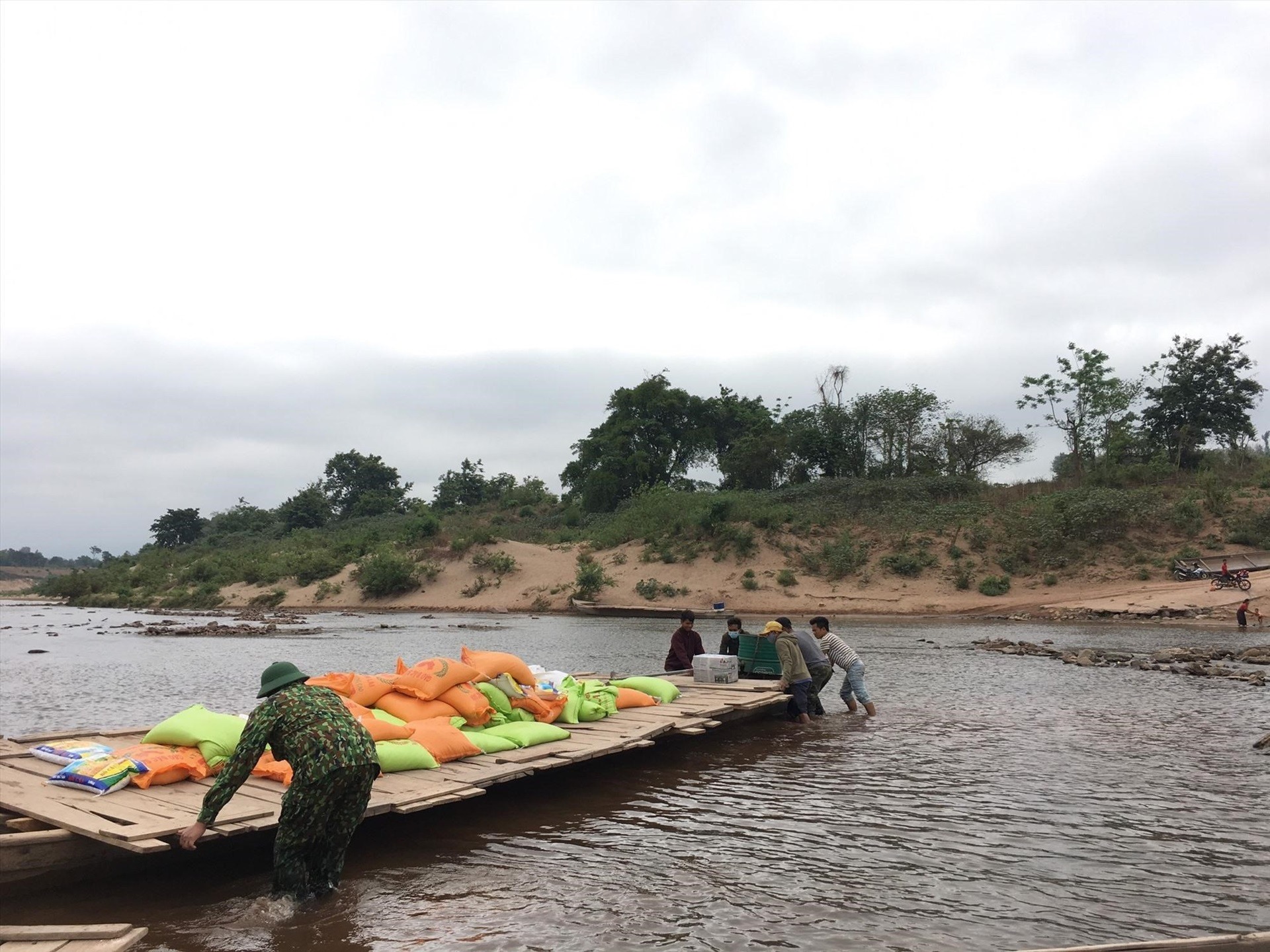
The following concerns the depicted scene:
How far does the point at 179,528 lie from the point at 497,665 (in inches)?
3985

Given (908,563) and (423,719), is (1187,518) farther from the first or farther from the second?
(423,719)

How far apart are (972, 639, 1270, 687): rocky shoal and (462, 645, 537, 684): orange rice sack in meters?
14.3

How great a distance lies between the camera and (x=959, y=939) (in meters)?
5.76

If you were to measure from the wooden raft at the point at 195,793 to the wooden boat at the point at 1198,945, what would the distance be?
4.68 metres

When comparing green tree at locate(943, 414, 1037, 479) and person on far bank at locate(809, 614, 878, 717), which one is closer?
person on far bank at locate(809, 614, 878, 717)

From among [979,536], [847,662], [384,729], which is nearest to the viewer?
[384,729]

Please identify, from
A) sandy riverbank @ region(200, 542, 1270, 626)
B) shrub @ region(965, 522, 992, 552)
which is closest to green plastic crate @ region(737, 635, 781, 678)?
sandy riverbank @ region(200, 542, 1270, 626)

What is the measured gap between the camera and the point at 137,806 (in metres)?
6.58

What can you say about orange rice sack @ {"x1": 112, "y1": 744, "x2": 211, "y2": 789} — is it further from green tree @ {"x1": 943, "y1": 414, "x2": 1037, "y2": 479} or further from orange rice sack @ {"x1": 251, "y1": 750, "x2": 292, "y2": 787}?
green tree @ {"x1": 943, "y1": 414, "x2": 1037, "y2": 479}

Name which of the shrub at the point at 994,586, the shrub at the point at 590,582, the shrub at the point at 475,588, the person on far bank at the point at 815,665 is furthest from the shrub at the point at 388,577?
the person on far bank at the point at 815,665

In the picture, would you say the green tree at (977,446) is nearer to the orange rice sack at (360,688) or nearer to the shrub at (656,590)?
the shrub at (656,590)

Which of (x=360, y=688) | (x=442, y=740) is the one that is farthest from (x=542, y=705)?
(x=360, y=688)

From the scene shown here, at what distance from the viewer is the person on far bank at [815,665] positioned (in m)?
14.1

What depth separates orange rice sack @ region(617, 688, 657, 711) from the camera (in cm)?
1197
